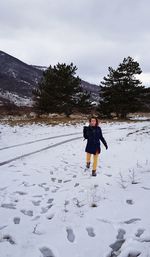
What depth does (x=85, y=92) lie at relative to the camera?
147 ft

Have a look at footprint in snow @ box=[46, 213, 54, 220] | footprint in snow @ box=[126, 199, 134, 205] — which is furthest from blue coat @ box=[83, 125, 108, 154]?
footprint in snow @ box=[46, 213, 54, 220]

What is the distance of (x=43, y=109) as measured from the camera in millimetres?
43281

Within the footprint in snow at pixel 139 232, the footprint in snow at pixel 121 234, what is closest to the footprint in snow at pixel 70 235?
the footprint in snow at pixel 121 234

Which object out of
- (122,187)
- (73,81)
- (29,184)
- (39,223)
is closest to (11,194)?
(29,184)

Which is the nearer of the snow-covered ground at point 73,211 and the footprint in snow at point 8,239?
the snow-covered ground at point 73,211

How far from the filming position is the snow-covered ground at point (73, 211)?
4.95m

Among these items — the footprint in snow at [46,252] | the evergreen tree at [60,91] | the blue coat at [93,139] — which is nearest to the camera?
the footprint in snow at [46,252]

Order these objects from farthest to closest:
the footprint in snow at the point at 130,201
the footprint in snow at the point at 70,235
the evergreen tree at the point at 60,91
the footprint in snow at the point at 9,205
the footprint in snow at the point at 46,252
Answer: the evergreen tree at the point at 60,91, the footprint in snow at the point at 130,201, the footprint in snow at the point at 9,205, the footprint in snow at the point at 70,235, the footprint in snow at the point at 46,252

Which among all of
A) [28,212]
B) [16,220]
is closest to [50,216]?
[28,212]

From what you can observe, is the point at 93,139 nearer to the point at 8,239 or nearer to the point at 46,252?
the point at 8,239

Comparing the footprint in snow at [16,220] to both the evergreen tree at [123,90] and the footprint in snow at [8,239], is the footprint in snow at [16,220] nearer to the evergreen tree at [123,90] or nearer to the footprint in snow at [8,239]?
the footprint in snow at [8,239]

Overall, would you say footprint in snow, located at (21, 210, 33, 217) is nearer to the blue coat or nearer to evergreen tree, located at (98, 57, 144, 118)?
the blue coat

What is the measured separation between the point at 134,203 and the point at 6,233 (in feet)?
10.4

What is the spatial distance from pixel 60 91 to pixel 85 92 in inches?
191
